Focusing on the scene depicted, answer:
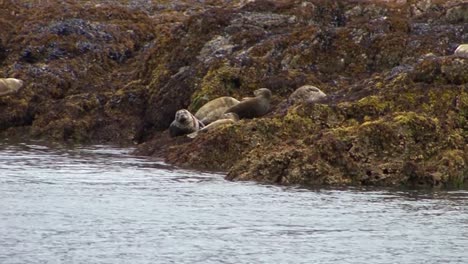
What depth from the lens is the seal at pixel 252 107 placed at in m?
29.2

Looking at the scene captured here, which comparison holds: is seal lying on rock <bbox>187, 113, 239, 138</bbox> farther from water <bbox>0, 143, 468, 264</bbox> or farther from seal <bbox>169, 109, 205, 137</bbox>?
water <bbox>0, 143, 468, 264</bbox>

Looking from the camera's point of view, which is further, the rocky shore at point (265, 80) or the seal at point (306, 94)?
the seal at point (306, 94)

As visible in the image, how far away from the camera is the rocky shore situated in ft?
76.5

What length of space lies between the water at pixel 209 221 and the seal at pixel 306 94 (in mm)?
5494

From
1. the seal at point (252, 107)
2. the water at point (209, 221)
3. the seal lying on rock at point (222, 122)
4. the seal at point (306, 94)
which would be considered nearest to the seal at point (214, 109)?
the seal at point (252, 107)

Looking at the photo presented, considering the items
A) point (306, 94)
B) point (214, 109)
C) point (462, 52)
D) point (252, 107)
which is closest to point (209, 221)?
point (252, 107)

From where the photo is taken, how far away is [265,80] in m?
32.3

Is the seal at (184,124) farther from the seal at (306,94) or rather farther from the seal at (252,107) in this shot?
the seal at (306,94)

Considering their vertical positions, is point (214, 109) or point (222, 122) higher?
point (214, 109)

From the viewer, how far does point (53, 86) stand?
37062mm

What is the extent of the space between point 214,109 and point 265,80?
277 centimetres

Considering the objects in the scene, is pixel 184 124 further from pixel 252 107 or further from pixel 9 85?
pixel 9 85

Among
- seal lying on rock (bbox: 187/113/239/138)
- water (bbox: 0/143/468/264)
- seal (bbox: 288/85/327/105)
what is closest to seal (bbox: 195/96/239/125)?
seal lying on rock (bbox: 187/113/239/138)

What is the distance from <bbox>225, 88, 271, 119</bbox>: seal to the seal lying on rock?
262mm
